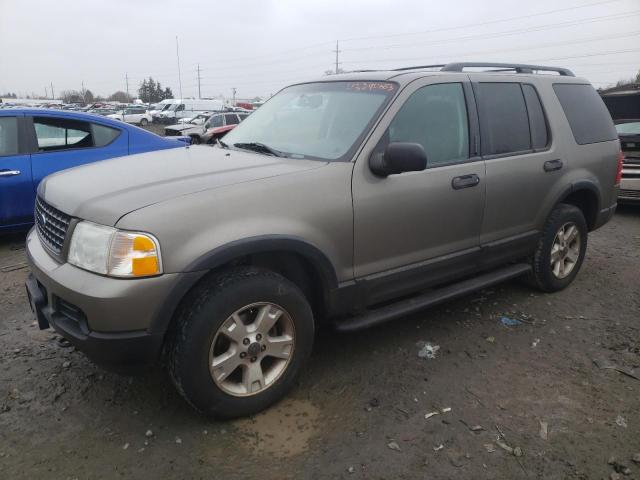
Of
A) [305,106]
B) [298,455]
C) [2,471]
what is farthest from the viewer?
[305,106]

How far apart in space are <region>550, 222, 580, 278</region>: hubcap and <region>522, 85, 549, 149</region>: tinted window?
0.78m

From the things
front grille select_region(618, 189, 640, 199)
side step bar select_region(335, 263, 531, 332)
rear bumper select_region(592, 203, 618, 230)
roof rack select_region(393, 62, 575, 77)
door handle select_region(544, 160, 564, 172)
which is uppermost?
roof rack select_region(393, 62, 575, 77)

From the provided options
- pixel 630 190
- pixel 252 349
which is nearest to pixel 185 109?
pixel 630 190

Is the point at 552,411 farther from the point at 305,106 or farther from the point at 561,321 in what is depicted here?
the point at 305,106

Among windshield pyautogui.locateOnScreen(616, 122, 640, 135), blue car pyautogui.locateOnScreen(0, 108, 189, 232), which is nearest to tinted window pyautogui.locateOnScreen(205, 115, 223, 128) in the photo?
blue car pyautogui.locateOnScreen(0, 108, 189, 232)

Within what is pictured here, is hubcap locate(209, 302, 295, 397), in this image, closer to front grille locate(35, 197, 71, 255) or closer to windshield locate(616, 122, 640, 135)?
front grille locate(35, 197, 71, 255)

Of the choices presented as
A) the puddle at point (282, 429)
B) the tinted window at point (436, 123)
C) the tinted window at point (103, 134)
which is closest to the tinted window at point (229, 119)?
the tinted window at point (103, 134)

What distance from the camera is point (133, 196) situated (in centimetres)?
245

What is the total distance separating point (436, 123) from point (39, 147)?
433cm

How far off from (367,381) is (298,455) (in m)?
0.77

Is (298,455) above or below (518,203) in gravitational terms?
below

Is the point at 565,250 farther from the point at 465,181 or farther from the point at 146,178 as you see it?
the point at 146,178

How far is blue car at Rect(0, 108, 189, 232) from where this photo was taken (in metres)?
5.20

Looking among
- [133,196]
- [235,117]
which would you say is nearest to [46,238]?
[133,196]
